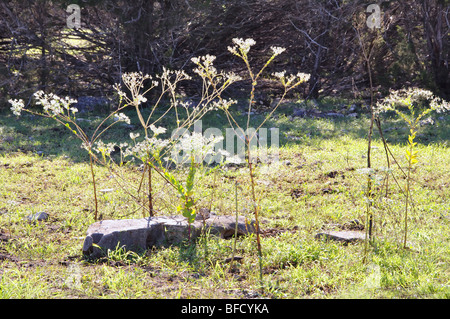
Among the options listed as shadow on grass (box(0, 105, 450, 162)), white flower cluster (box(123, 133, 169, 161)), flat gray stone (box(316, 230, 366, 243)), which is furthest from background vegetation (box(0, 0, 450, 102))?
flat gray stone (box(316, 230, 366, 243))

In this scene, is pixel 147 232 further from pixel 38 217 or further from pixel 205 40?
pixel 205 40

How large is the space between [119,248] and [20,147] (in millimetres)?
3934

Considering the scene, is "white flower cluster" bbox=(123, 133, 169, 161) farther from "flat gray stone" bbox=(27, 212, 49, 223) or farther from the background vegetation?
the background vegetation

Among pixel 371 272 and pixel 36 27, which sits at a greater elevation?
pixel 36 27

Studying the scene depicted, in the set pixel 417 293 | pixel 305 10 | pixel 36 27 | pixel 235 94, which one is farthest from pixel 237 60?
pixel 417 293

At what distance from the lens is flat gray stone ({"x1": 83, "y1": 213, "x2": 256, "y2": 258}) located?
3184 millimetres

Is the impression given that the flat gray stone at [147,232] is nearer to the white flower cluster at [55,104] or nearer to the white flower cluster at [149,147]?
the white flower cluster at [149,147]

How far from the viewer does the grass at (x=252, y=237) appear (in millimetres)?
2674

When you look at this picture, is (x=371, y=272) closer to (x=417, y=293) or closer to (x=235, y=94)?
(x=417, y=293)

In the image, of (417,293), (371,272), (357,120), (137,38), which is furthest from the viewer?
(137,38)

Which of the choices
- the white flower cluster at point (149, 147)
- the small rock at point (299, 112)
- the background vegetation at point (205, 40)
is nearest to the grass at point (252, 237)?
the white flower cluster at point (149, 147)

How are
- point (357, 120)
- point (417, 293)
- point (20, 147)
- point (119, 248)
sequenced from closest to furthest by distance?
point (417, 293) → point (119, 248) → point (20, 147) → point (357, 120)

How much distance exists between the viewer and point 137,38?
834 cm

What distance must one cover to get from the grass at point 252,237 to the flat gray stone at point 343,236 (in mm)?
115
